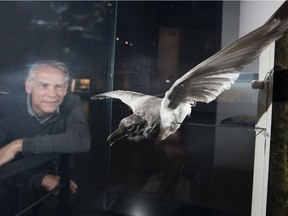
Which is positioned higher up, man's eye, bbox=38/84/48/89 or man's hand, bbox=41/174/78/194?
man's eye, bbox=38/84/48/89

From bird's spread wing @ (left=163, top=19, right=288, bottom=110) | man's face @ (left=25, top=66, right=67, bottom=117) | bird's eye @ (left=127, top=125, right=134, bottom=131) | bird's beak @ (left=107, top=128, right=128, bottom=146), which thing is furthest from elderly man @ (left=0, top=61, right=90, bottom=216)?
bird's spread wing @ (left=163, top=19, right=288, bottom=110)

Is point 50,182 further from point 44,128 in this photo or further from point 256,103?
point 256,103

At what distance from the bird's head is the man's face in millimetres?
335

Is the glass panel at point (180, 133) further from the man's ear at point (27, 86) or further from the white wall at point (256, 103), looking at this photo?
the man's ear at point (27, 86)

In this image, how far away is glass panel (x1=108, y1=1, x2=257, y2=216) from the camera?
1036mm

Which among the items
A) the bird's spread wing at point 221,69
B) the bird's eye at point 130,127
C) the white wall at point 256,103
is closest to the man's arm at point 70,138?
the bird's eye at point 130,127

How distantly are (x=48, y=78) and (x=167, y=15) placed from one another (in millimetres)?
643

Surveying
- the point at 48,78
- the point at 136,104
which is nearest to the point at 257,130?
the point at 136,104

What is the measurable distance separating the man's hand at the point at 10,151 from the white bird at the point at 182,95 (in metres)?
0.41

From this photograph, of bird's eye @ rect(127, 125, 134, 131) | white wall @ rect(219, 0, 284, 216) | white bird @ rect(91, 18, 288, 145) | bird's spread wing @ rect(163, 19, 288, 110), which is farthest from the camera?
bird's eye @ rect(127, 125, 134, 131)

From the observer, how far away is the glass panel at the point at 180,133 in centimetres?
104

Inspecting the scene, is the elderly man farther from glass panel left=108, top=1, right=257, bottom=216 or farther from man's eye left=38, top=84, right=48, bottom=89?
glass panel left=108, top=1, right=257, bottom=216

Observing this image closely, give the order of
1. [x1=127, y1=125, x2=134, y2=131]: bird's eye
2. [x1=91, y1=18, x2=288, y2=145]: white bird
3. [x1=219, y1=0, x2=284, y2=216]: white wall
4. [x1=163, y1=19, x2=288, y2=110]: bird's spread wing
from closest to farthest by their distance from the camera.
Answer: [x1=163, y1=19, x2=288, y2=110]: bird's spread wing, [x1=91, y1=18, x2=288, y2=145]: white bird, [x1=219, y1=0, x2=284, y2=216]: white wall, [x1=127, y1=125, x2=134, y2=131]: bird's eye

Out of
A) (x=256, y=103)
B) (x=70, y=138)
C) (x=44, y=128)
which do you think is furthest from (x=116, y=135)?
(x=256, y=103)
